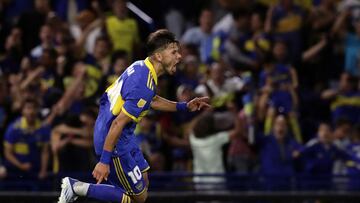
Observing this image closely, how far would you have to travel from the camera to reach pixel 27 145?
45.9 ft

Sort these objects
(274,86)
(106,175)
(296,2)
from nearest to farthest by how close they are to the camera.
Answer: (106,175)
(274,86)
(296,2)

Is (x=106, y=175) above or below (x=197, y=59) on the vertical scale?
below

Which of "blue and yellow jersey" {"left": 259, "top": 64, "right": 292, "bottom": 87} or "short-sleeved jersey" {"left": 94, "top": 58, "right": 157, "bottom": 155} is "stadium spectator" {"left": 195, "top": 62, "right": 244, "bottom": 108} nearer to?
"blue and yellow jersey" {"left": 259, "top": 64, "right": 292, "bottom": 87}

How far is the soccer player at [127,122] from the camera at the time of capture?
31.8 ft

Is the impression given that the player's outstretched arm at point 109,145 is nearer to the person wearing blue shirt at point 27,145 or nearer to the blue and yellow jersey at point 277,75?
the person wearing blue shirt at point 27,145

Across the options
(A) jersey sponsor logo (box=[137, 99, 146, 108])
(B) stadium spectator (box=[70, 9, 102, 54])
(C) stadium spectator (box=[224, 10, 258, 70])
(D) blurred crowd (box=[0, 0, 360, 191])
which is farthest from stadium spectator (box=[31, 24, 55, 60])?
(A) jersey sponsor logo (box=[137, 99, 146, 108])

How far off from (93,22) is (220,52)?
1.86 m

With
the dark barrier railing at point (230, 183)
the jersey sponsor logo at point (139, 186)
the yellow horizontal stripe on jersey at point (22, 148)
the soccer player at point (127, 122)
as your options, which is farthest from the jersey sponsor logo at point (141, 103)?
the yellow horizontal stripe on jersey at point (22, 148)

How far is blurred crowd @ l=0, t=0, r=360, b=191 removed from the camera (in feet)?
46.0

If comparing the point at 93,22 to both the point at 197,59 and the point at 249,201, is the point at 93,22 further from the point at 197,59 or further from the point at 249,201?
the point at 249,201

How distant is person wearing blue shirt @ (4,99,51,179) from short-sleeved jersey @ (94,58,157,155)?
3.94 metres

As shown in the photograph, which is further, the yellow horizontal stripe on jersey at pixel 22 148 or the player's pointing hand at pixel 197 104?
the yellow horizontal stripe on jersey at pixel 22 148

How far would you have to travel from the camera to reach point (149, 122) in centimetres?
1415

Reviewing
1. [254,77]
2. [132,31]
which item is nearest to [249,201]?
[254,77]
